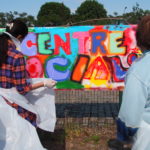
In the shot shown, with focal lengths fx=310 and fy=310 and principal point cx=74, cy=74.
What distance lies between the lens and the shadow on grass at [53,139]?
4.53 meters

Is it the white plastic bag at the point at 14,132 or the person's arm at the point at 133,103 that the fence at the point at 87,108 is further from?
the person's arm at the point at 133,103

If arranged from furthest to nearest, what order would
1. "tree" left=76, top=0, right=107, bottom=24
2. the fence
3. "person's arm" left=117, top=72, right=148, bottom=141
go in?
"tree" left=76, top=0, right=107, bottom=24 < the fence < "person's arm" left=117, top=72, right=148, bottom=141

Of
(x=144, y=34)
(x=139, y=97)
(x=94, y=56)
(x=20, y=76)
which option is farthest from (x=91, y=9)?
(x=139, y=97)

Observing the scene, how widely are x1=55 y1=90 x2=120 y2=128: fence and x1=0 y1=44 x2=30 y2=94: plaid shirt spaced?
7.41 ft

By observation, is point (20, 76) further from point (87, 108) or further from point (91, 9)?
point (91, 9)

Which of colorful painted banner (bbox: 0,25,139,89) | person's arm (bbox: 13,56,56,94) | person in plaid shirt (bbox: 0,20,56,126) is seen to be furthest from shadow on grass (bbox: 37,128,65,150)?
person's arm (bbox: 13,56,56,94)

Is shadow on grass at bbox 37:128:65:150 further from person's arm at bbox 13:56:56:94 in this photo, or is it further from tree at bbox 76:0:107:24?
tree at bbox 76:0:107:24

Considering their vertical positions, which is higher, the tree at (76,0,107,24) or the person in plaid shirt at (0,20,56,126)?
the tree at (76,0,107,24)

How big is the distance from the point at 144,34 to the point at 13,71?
152cm

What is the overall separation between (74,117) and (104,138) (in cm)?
102

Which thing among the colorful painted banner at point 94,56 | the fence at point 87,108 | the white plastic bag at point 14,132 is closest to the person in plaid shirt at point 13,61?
the white plastic bag at point 14,132

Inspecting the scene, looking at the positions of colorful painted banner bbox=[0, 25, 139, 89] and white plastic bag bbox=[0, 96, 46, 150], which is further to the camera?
colorful painted banner bbox=[0, 25, 139, 89]

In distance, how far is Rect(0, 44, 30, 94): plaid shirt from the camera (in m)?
3.02

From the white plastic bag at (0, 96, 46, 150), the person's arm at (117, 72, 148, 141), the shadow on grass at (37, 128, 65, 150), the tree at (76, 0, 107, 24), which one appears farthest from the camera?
the tree at (76, 0, 107, 24)
